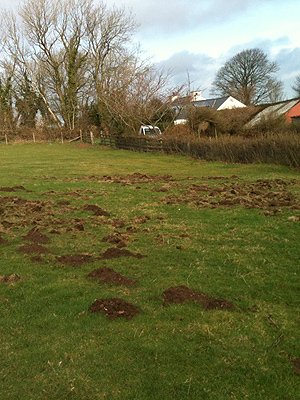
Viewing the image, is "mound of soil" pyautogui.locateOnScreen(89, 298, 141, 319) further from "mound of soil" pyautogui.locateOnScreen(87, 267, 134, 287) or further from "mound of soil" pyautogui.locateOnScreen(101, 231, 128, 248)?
"mound of soil" pyautogui.locateOnScreen(101, 231, 128, 248)

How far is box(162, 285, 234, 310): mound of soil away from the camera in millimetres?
4711

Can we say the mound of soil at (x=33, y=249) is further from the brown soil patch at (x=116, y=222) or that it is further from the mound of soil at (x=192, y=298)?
the mound of soil at (x=192, y=298)

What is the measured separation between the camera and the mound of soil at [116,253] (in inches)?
265

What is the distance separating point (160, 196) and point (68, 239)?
5.42 meters

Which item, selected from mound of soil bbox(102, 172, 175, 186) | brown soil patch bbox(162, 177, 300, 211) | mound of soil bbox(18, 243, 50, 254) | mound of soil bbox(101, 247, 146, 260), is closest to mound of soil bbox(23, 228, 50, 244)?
mound of soil bbox(18, 243, 50, 254)

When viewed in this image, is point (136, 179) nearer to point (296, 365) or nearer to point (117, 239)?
point (117, 239)

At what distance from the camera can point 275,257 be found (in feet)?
21.6

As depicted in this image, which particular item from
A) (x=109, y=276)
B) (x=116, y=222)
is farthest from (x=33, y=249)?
(x=116, y=222)

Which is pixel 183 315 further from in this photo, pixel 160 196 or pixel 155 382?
pixel 160 196

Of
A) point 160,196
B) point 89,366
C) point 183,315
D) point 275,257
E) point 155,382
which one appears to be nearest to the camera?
point 155,382

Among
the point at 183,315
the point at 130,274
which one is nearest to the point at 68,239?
the point at 130,274

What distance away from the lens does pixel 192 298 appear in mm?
4914

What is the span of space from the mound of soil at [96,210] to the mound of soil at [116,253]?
3243mm

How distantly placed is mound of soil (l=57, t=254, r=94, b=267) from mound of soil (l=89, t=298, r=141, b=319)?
1.68 m
